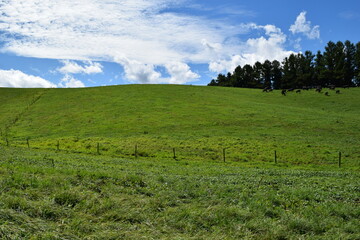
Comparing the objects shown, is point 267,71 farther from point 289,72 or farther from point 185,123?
point 185,123

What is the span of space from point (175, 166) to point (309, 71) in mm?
111062

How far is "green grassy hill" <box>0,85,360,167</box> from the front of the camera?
32.5 m

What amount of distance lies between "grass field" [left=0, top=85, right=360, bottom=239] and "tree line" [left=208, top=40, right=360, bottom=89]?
25.3 metres

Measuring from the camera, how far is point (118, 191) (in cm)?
946

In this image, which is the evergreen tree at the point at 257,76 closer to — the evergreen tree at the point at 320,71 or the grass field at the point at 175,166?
the evergreen tree at the point at 320,71

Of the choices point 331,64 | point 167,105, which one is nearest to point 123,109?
point 167,105

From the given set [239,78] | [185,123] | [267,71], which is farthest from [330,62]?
[185,123]

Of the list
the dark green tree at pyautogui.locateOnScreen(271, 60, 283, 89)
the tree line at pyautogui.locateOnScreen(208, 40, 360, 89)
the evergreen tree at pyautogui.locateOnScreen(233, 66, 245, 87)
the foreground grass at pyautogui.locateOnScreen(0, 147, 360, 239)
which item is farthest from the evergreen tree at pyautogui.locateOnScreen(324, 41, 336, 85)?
the foreground grass at pyautogui.locateOnScreen(0, 147, 360, 239)

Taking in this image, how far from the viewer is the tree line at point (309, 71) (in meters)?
106

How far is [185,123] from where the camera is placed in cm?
4681

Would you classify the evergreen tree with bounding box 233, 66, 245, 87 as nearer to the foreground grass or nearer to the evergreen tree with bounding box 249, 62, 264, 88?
the evergreen tree with bounding box 249, 62, 264, 88

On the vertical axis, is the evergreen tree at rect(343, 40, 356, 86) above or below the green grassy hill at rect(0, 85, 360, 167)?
above

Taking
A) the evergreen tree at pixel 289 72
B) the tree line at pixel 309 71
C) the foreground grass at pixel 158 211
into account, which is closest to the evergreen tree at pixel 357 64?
the tree line at pixel 309 71

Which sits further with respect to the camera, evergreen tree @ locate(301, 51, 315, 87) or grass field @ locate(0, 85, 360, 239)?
evergreen tree @ locate(301, 51, 315, 87)
